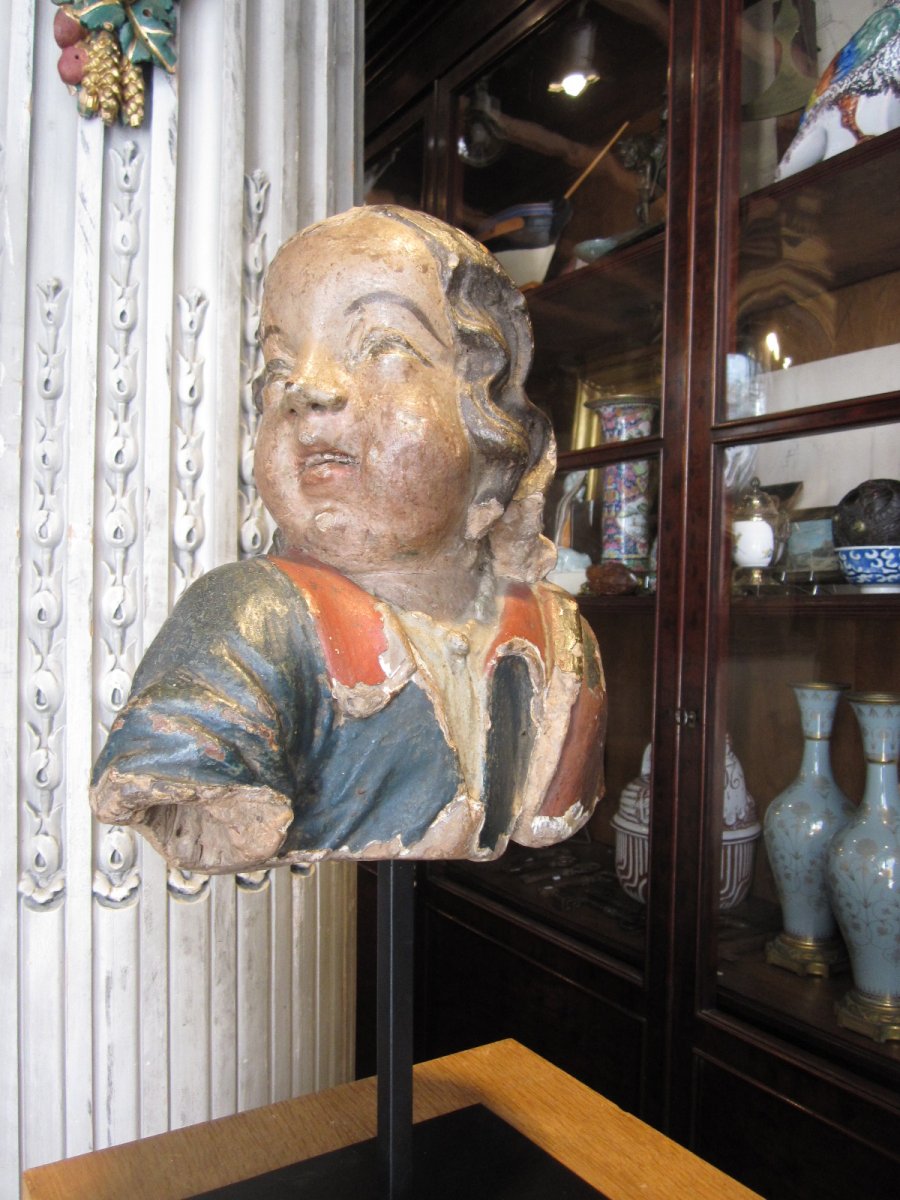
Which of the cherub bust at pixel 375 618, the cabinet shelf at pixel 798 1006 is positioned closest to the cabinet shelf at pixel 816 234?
the cherub bust at pixel 375 618

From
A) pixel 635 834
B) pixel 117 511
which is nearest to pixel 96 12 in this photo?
pixel 117 511

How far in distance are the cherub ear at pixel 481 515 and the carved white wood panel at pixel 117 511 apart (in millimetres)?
442

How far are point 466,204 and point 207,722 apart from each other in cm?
150

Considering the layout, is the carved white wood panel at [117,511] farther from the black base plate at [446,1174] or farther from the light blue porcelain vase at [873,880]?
the light blue porcelain vase at [873,880]

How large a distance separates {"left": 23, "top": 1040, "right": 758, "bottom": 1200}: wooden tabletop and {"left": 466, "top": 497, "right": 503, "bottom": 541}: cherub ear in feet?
2.15

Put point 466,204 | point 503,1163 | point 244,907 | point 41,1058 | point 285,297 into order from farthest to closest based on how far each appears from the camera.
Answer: point 466,204 → point 244,907 → point 41,1058 → point 503,1163 → point 285,297

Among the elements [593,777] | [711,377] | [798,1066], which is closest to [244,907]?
[593,777]

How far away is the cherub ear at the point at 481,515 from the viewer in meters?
0.90

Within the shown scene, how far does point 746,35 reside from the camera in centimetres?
143

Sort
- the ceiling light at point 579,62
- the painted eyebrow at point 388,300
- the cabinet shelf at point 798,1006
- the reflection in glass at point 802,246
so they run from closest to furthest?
the painted eyebrow at point 388,300 → the cabinet shelf at point 798,1006 → the reflection in glass at point 802,246 → the ceiling light at point 579,62

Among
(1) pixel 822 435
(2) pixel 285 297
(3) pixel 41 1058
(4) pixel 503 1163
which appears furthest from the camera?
(1) pixel 822 435

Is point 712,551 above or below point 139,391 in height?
below

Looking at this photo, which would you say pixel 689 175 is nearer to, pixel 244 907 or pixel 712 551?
pixel 712 551

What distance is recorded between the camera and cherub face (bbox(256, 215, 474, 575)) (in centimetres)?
81
